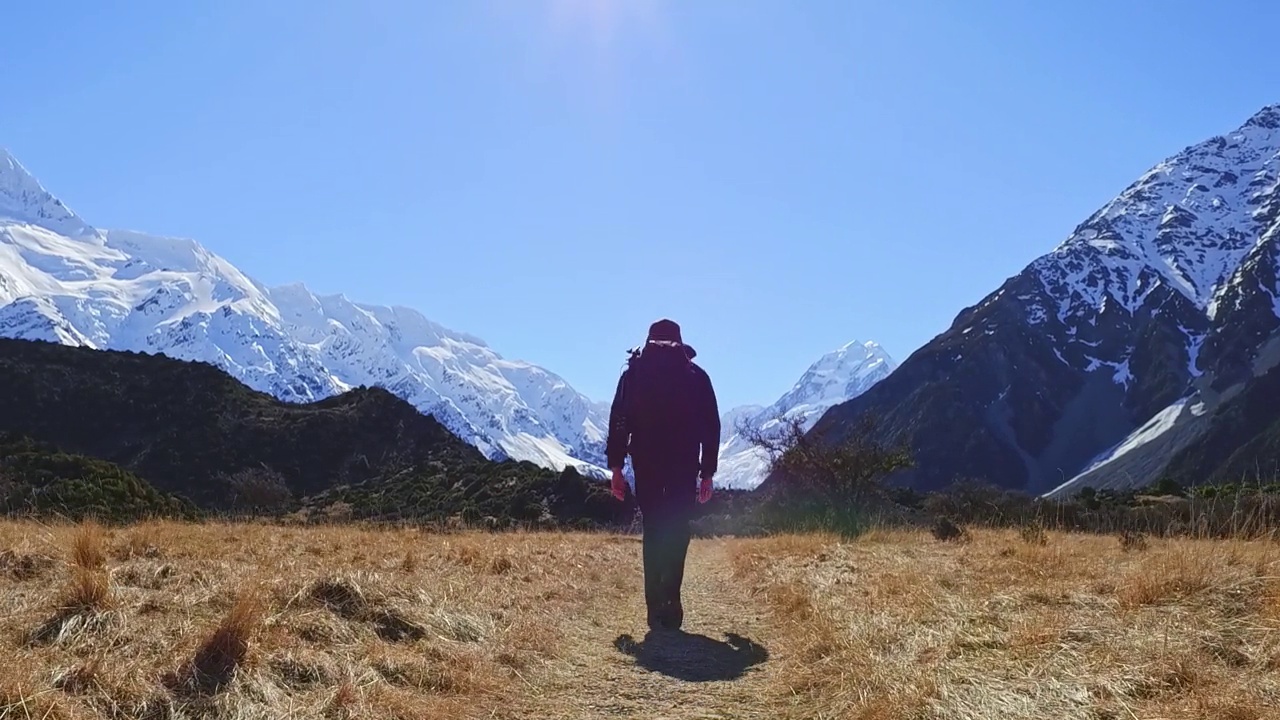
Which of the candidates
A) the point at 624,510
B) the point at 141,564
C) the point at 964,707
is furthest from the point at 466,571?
the point at 624,510

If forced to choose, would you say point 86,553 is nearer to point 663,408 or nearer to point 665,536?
point 665,536

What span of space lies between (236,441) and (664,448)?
144ft

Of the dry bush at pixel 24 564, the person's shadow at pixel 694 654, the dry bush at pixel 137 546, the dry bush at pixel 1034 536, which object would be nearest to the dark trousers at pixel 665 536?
the person's shadow at pixel 694 654

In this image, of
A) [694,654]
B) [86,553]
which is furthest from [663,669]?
[86,553]

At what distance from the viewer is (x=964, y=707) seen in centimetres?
334

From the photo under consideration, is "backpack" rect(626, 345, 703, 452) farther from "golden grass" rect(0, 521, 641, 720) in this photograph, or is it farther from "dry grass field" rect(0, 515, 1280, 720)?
"golden grass" rect(0, 521, 641, 720)

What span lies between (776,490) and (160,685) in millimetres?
33759

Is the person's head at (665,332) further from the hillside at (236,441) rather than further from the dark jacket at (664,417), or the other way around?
the hillside at (236,441)

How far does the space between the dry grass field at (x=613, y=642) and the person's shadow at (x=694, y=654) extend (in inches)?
1.1

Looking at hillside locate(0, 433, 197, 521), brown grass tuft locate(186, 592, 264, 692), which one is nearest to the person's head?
brown grass tuft locate(186, 592, 264, 692)

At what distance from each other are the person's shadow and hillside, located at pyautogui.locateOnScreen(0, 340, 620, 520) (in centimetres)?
3001

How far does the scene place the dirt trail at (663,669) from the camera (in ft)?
13.6

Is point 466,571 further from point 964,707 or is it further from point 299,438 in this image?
point 299,438

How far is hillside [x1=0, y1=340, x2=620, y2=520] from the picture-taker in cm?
3938
